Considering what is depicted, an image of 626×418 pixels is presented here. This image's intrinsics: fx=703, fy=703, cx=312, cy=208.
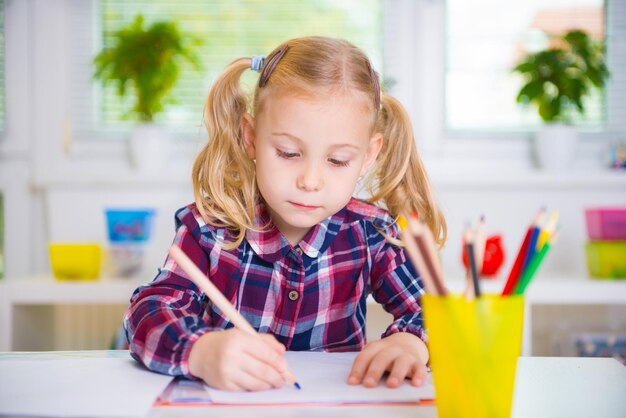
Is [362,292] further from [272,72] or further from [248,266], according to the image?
[272,72]

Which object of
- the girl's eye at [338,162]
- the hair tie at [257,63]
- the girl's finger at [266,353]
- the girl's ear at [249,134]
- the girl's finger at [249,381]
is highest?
the hair tie at [257,63]

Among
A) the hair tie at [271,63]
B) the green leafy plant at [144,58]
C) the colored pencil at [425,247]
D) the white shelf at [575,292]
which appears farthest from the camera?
the green leafy plant at [144,58]

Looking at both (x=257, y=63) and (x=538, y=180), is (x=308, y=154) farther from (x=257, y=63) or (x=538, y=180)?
(x=538, y=180)

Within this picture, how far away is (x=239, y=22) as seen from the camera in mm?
2250

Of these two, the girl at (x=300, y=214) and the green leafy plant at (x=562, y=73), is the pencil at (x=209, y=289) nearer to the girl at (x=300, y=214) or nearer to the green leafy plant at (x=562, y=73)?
the girl at (x=300, y=214)

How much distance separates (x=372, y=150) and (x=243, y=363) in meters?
0.42

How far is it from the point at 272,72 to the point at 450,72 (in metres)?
1.48

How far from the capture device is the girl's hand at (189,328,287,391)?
601mm

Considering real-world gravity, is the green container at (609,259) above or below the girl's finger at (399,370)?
below

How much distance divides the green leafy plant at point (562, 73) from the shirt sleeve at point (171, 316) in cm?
145

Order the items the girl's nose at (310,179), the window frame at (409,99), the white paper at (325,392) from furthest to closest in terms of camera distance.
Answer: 1. the window frame at (409,99)
2. the girl's nose at (310,179)
3. the white paper at (325,392)

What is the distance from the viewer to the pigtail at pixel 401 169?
98 centimetres

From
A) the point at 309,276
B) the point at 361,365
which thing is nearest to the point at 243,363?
the point at 361,365

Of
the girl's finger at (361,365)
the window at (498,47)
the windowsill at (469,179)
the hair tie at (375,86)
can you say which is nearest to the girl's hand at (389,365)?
Answer: the girl's finger at (361,365)
